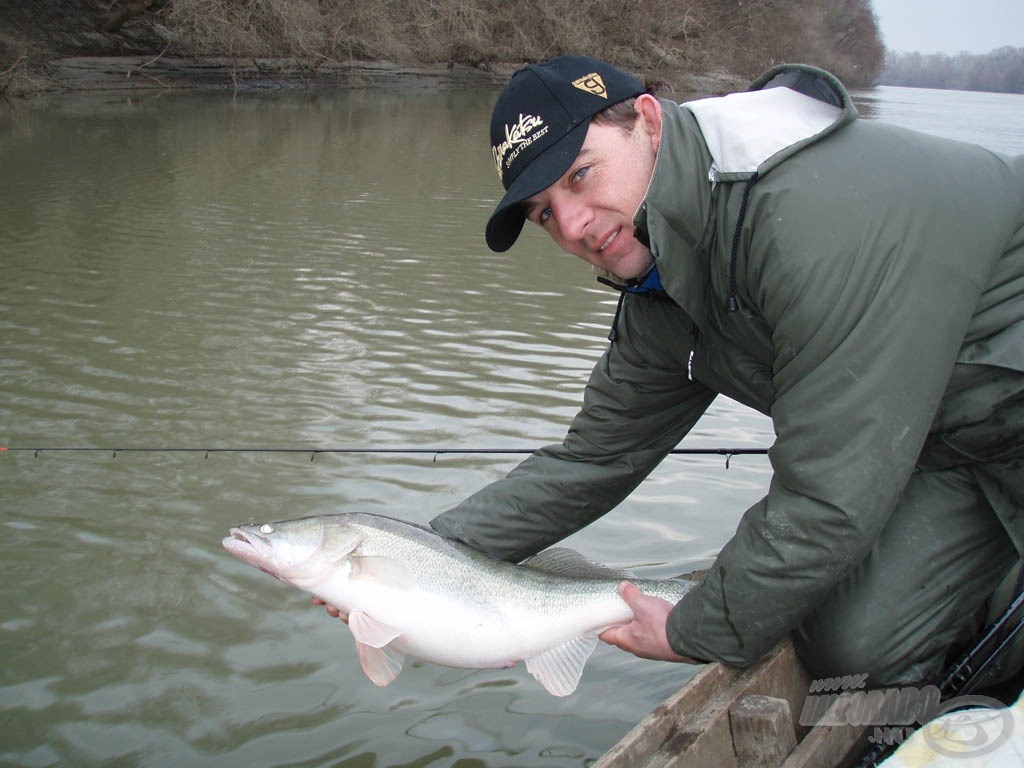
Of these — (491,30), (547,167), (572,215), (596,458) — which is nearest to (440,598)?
(596,458)

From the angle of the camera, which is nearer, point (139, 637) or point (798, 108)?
point (798, 108)

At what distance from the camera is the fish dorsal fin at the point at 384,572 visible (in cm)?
299

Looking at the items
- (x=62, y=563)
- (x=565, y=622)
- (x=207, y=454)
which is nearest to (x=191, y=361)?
(x=207, y=454)

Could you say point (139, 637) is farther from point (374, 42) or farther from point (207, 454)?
point (374, 42)

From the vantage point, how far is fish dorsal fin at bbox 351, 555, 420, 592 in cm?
299

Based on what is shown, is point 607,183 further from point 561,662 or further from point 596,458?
point 561,662

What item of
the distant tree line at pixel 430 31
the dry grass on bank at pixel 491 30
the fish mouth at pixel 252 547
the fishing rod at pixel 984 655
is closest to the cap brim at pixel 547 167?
the fish mouth at pixel 252 547

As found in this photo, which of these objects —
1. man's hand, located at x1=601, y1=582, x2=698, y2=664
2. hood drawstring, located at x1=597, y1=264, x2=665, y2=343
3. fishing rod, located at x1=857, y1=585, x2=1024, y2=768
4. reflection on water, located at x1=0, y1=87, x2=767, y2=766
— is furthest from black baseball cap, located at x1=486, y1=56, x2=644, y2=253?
reflection on water, located at x1=0, y1=87, x2=767, y2=766

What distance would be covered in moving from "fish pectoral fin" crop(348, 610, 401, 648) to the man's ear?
1564 millimetres

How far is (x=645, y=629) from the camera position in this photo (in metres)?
2.91

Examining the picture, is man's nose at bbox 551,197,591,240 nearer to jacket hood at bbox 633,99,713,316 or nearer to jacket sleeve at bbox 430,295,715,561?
jacket hood at bbox 633,99,713,316

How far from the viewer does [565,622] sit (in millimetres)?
2980

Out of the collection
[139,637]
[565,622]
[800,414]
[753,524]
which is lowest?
[139,637]

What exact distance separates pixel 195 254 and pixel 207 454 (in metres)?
4.85
